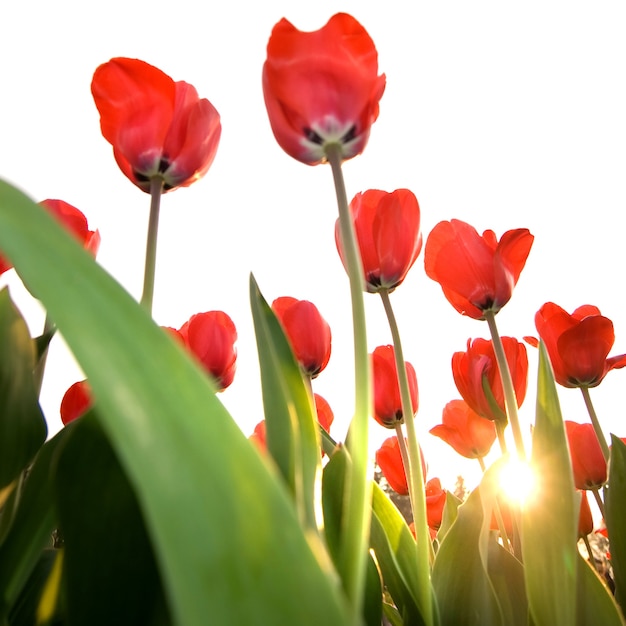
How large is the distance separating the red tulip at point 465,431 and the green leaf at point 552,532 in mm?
515

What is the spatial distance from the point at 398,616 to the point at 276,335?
447 millimetres

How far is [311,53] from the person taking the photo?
43 centimetres

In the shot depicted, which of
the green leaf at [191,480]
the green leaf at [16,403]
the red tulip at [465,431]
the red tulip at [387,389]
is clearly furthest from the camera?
the red tulip at [465,431]

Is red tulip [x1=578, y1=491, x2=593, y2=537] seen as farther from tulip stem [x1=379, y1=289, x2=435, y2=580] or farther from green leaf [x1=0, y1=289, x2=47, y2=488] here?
green leaf [x1=0, y1=289, x2=47, y2=488]

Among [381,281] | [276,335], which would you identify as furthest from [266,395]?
[381,281]

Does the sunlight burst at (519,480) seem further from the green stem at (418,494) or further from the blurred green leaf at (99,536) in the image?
the blurred green leaf at (99,536)

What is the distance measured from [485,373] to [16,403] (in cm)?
58

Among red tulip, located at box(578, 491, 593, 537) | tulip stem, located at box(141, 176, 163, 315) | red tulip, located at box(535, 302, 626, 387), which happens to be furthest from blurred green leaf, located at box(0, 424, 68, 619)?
red tulip, located at box(578, 491, 593, 537)

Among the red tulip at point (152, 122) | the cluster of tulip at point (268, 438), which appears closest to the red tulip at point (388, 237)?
the cluster of tulip at point (268, 438)

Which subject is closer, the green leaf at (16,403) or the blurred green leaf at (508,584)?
the green leaf at (16,403)

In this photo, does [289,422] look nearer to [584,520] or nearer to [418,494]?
[418,494]

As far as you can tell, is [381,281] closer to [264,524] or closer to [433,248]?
[433,248]

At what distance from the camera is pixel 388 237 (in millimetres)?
665

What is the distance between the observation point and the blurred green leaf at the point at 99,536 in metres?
0.34
